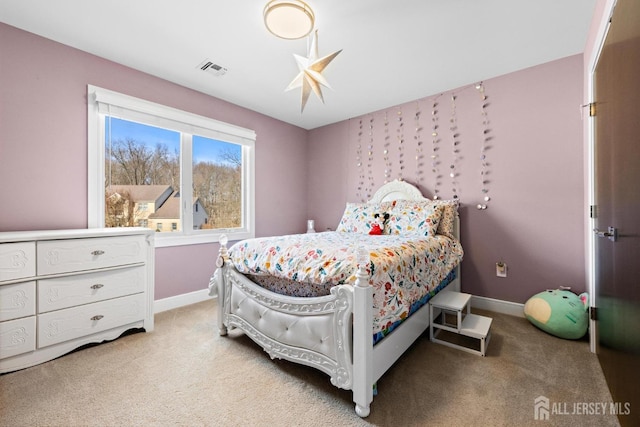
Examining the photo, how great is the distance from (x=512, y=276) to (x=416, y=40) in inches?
91.4

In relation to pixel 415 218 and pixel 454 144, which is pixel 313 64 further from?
pixel 454 144

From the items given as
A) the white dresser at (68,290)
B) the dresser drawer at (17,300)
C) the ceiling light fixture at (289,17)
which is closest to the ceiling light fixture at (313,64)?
the ceiling light fixture at (289,17)

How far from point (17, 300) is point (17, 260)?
0.25 m

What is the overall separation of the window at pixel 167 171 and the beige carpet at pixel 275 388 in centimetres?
122

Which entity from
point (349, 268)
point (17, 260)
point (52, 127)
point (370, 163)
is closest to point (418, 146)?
point (370, 163)

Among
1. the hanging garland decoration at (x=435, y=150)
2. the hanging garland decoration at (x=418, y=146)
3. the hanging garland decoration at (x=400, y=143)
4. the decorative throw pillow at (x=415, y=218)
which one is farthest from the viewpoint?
the hanging garland decoration at (x=400, y=143)

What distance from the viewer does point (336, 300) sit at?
4.64 ft

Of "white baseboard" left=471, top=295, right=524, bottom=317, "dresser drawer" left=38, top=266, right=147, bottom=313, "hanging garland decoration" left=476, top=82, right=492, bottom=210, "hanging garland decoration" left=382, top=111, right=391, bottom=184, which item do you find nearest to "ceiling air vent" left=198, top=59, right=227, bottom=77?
"dresser drawer" left=38, top=266, right=147, bottom=313

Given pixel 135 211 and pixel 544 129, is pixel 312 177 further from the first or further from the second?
pixel 544 129

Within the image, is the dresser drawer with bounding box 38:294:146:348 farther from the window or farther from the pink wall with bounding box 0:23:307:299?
the window

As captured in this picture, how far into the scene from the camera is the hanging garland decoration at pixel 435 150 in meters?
3.07

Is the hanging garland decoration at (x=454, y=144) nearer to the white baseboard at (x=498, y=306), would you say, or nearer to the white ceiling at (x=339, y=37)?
the white ceiling at (x=339, y=37)

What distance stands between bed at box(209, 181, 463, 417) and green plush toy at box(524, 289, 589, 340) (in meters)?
0.76

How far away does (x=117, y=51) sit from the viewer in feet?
7.52
